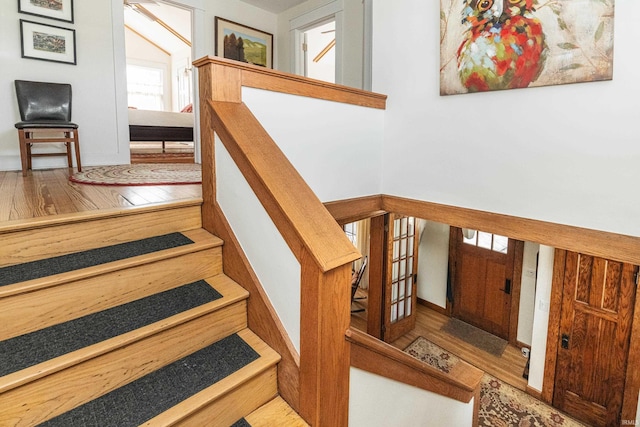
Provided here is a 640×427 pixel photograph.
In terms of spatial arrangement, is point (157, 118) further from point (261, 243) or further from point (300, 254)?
point (300, 254)

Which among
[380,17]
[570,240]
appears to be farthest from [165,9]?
[570,240]

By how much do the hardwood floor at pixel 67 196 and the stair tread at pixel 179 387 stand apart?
0.85m

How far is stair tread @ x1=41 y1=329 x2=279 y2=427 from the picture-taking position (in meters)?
1.07

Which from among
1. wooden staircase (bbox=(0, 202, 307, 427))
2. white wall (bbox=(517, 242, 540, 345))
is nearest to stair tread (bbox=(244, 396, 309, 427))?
wooden staircase (bbox=(0, 202, 307, 427))

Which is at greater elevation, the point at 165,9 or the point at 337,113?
the point at 165,9

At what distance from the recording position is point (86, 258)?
4.75 feet

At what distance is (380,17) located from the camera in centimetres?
287

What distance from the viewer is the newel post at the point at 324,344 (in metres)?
1.11

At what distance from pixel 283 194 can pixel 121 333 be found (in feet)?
2.40

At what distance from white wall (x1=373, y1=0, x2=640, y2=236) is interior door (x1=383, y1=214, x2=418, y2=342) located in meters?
2.26

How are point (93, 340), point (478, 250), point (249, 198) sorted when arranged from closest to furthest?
1. point (93, 340)
2. point (249, 198)
3. point (478, 250)

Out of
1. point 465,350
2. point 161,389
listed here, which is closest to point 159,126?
point 161,389

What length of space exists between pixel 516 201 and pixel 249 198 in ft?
5.75

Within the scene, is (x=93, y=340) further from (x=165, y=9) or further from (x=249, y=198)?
(x=165, y=9)
